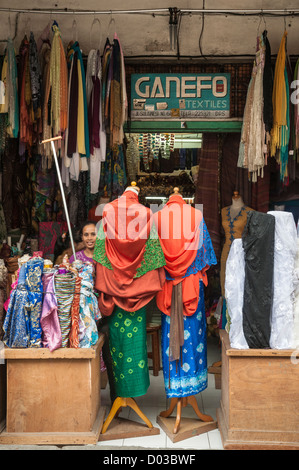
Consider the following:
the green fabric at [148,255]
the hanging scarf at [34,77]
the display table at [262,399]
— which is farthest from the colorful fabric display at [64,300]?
the hanging scarf at [34,77]

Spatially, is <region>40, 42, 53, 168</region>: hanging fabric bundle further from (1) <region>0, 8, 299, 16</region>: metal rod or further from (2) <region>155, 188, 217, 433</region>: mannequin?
(2) <region>155, 188, 217, 433</region>: mannequin

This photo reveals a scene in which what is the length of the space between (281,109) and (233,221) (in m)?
1.17

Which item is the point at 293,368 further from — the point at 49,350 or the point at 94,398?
the point at 49,350

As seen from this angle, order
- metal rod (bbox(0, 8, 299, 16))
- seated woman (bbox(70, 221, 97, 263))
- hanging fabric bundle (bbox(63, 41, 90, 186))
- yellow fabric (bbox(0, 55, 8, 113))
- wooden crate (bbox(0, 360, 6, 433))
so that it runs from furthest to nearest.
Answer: metal rod (bbox(0, 8, 299, 16)), hanging fabric bundle (bbox(63, 41, 90, 186)), yellow fabric (bbox(0, 55, 8, 113)), seated woman (bbox(70, 221, 97, 263)), wooden crate (bbox(0, 360, 6, 433))

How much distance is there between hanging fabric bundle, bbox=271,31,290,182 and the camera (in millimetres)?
4332

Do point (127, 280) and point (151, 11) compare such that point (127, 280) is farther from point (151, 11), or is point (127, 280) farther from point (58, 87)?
point (151, 11)

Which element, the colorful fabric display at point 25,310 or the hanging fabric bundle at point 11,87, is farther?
the hanging fabric bundle at point 11,87

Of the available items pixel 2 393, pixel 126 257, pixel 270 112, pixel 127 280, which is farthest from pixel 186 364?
pixel 270 112

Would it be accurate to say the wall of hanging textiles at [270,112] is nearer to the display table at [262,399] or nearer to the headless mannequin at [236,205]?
the headless mannequin at [236,205]

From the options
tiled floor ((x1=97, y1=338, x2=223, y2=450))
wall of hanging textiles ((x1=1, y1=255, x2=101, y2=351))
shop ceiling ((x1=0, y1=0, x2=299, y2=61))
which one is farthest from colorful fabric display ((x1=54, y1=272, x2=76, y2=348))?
shop ceiling ((x1=0, y1=0, x2=299, y2=61))

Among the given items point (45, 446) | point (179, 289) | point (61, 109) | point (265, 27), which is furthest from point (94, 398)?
point (265, 27)

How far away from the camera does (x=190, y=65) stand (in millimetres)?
4832

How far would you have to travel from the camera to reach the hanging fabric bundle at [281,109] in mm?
4332

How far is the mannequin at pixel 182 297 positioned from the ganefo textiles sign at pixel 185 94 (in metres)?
1.79
